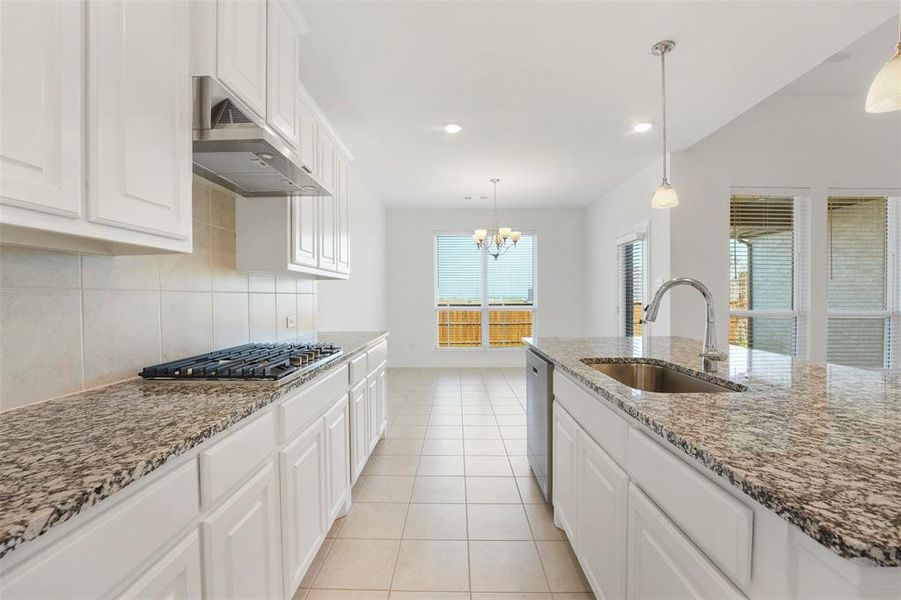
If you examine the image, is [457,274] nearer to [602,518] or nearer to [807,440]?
[602,518]

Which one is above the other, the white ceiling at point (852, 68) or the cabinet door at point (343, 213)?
the white ceiling at point (852, 68)

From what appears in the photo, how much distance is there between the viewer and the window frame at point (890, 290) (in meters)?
4.36

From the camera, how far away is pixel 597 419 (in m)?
1.44

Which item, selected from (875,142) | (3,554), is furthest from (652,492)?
(875,142)

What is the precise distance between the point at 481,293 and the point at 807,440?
612cm

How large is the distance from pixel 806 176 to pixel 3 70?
5.93 m

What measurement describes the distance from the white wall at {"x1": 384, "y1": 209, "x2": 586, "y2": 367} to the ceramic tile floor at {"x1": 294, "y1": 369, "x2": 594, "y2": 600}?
319cm

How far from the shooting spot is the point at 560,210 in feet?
22.6

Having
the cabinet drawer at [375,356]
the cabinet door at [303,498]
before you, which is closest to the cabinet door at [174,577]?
the cabinet door at [303,498]

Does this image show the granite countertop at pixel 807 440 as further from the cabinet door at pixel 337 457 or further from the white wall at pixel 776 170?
the white wall at pixel 776 170

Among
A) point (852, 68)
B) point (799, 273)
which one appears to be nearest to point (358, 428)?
point (799, 273)

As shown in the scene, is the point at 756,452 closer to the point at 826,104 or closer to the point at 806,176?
the point at 806,176

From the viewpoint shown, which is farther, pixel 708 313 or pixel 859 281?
pixel 859 281

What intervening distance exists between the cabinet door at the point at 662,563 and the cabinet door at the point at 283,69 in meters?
1.96
